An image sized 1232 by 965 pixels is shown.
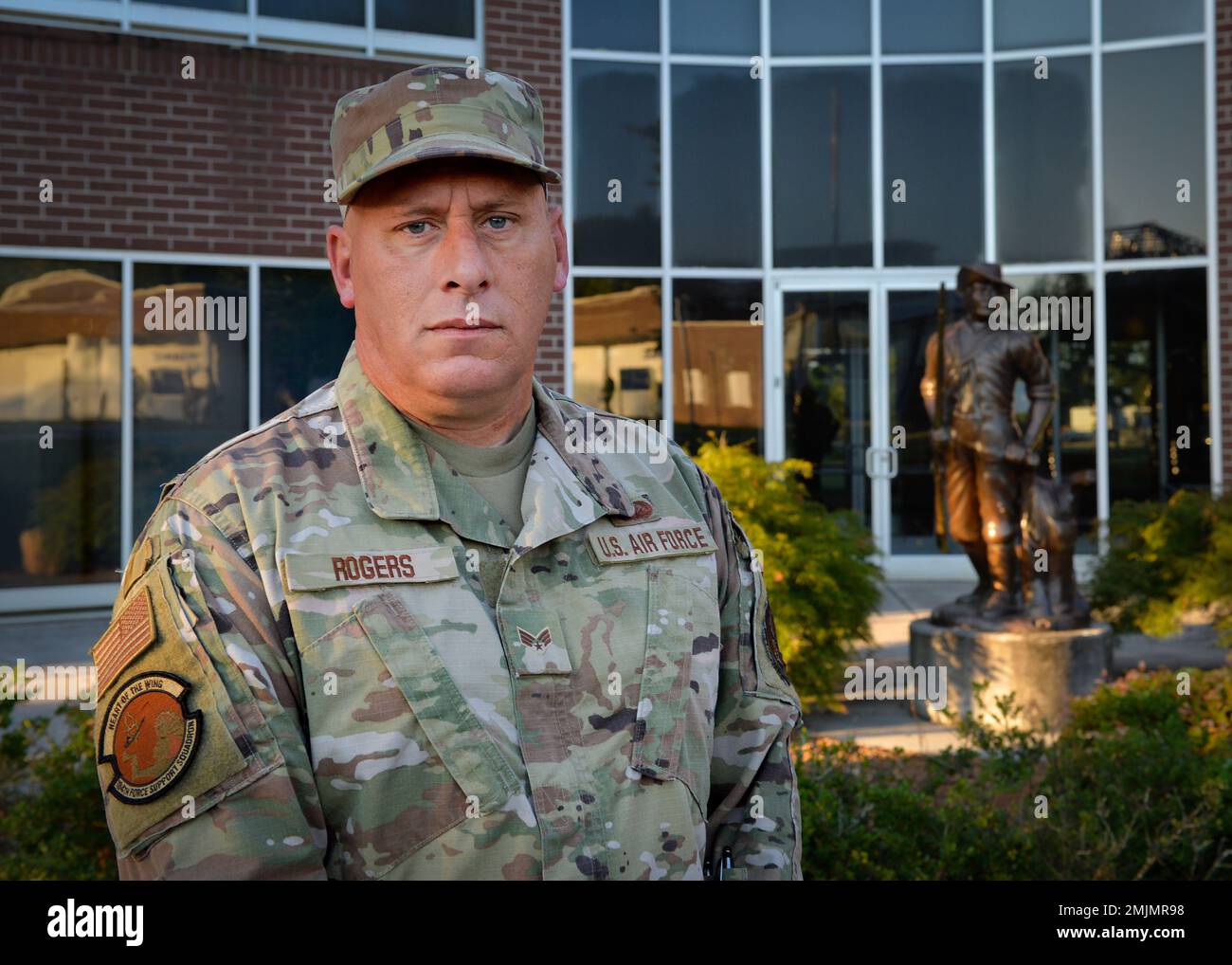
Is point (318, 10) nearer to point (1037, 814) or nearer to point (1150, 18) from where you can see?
point (1150, 18)

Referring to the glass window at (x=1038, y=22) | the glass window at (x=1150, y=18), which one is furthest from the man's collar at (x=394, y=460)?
the glass window at (x=1150, y=18)

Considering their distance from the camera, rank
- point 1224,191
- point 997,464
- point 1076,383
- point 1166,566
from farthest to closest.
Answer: point 1076,383 → point 1224,191 → point 1166,566 → point 997,464

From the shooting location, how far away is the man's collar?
1936mm

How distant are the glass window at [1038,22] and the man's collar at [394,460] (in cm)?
1127

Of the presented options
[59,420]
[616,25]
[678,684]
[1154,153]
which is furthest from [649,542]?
[1154,153]

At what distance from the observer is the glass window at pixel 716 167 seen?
11.9 meters

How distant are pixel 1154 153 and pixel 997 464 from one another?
6273 millimetres

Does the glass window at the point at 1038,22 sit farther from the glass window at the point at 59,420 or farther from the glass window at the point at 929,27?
the glass window at the point at 59,420

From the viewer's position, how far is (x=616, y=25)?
1173 centimetres

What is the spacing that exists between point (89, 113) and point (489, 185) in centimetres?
866

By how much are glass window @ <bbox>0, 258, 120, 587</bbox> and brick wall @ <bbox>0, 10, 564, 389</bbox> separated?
14.8 inches

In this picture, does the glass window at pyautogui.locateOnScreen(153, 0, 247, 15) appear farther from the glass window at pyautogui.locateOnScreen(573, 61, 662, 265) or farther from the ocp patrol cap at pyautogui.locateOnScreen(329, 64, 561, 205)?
the ocp patrol cap at pyautogui.locateOnScreen(329, 64, 561, 205)

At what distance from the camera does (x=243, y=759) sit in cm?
167
